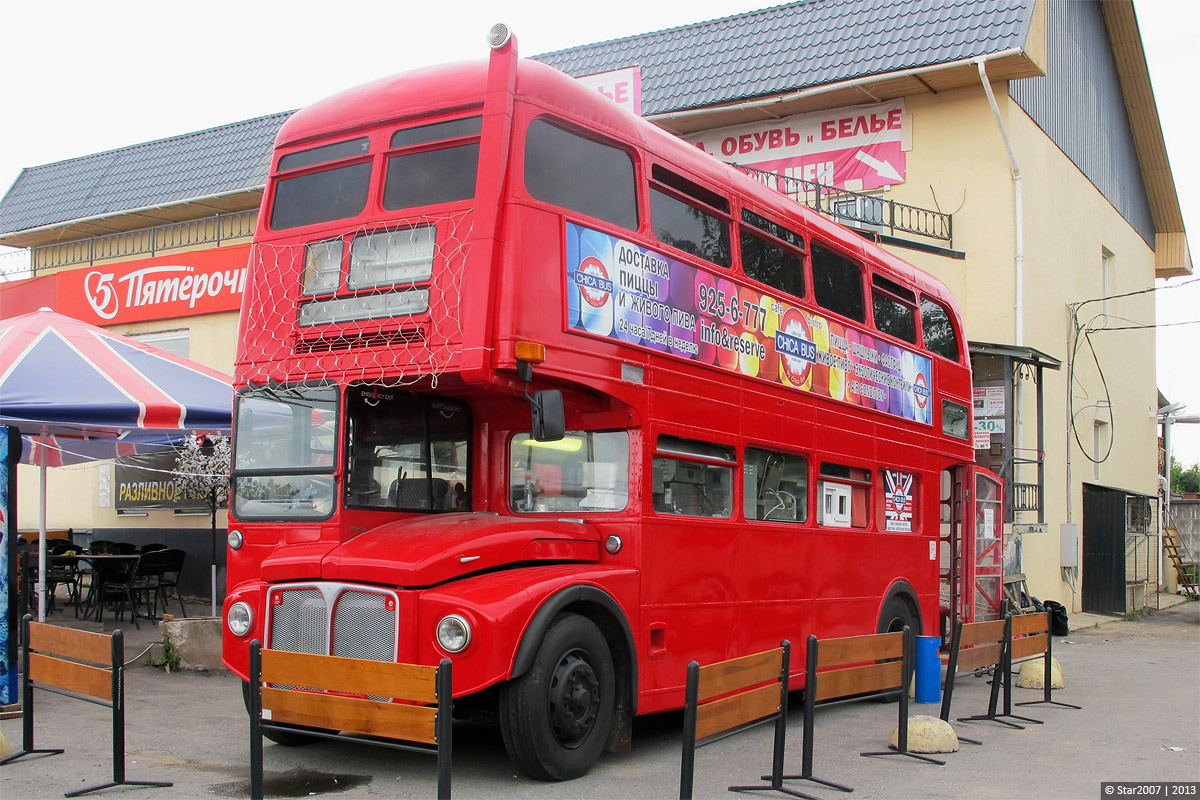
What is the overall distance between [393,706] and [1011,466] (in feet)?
44.8

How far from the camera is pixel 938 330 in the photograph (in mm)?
13172

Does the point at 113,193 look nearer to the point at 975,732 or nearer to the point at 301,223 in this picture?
the point at 301,223

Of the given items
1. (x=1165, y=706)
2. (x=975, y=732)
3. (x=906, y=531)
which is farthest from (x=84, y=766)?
(x=1165, y=706)

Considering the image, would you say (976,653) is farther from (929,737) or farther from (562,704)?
(562,704)

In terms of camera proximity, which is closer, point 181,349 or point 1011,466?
point 1011,466

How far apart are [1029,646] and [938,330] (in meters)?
3.94

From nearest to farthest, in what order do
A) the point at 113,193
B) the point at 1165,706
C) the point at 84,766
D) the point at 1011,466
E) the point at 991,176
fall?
the point at 84,766 < the point at 1165,706 < the point at 1011,466 < the point at 991,176 < the point at 113,193

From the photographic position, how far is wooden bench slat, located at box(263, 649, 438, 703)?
612 cm

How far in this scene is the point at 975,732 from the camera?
31.6 ft

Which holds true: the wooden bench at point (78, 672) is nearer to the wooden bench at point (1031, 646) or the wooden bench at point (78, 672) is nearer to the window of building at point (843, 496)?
the window of building at point (843, 496)

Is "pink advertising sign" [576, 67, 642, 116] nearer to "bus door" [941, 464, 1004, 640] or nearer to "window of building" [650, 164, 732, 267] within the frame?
"bus door" [941, 464, 1004, 640]

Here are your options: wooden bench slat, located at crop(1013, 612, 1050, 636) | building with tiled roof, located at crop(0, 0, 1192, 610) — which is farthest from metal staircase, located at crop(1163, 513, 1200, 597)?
wooden bench slat, located at crop(1013, 612, 1050, 636)

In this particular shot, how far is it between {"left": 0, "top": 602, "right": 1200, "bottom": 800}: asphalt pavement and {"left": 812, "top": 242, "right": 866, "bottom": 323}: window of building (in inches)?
150

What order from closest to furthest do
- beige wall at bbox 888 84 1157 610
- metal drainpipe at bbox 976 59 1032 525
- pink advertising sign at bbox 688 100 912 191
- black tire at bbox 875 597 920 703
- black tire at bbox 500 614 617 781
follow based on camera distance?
1. black tire at bbox 500 614 617 781
2. black tire at bbox 875 597 920 703
3. metal drainpipe at bbox 976 59 1032 525
4. beige wall at bbox 888 84 1157 610
5. pink advertising sign at bbox 688 100 912 191
